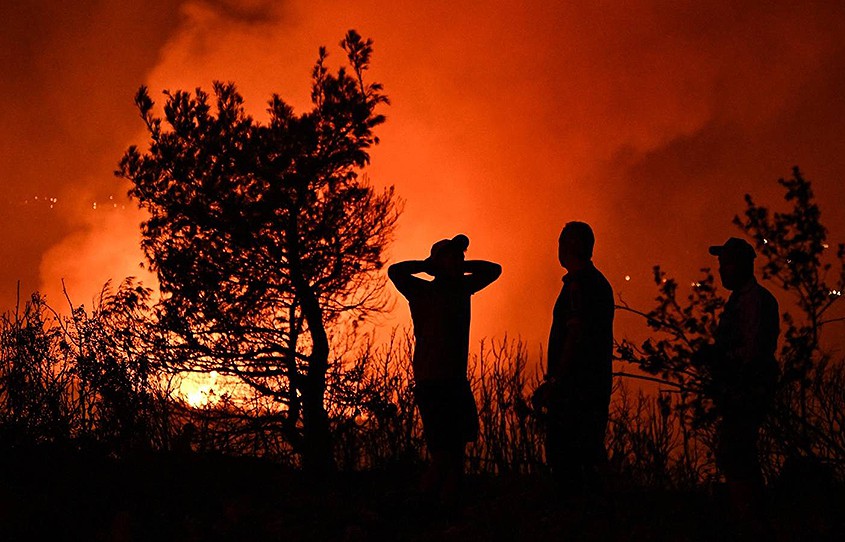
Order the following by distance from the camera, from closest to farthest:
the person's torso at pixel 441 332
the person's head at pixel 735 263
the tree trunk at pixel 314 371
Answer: the person's head at pixel 735 263
the person's torso at pixel 441 332
the tree trunk at pixel 314 371

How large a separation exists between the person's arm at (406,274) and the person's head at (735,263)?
190cm

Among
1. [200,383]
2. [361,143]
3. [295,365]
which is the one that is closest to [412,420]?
[295,365]

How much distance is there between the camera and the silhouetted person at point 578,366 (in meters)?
5.09

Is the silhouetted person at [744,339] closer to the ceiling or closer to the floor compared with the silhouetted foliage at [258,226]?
closer to the floor

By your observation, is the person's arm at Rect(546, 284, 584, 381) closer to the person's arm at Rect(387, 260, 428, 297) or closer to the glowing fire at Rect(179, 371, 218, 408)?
the person's arm at Rect(387, 260, 428, 297)

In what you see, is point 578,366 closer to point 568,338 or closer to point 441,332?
point 568,338

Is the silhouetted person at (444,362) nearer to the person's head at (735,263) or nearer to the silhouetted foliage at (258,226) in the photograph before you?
the person's head at (735,263)

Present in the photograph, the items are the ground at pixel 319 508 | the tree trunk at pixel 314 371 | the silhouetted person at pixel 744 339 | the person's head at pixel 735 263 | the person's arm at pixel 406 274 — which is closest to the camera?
the silhouetted person at pixel 744 339

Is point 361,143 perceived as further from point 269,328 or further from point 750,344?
point 750,344

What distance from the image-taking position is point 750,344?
4777 millimetres

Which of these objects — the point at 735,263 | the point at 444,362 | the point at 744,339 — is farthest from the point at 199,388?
the point at 744,339

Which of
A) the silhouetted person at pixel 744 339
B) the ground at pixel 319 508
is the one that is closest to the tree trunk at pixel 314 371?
the ground at pixel 319 508

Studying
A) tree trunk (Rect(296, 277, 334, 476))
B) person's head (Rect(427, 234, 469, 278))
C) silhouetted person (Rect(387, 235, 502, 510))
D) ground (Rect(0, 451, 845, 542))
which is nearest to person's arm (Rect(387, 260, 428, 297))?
silhouetted person (Rect(387, 235, 502, 510))

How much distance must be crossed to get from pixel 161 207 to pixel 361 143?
2947 mm
